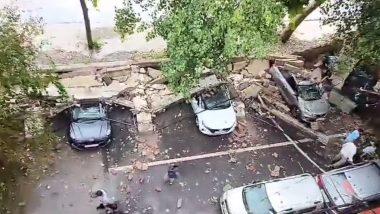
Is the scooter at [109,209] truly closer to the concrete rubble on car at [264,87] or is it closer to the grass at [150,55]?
the concrete rubble on car at [264,87]

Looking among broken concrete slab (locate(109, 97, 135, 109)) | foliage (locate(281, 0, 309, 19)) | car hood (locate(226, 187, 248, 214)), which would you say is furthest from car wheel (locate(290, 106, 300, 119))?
broken concrete slab (locate(109, 97, 135, 109))

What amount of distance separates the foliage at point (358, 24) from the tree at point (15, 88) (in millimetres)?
8680

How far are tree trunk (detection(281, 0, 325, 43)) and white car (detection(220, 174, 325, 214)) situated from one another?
20.9ft

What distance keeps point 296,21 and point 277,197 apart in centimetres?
775

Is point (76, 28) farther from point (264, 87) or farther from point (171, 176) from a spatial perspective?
point (171, 176)

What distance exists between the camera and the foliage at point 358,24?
14.3 metres

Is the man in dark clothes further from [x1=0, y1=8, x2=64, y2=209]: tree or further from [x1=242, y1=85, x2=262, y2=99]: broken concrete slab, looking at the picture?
[x1=242, y1=85, x2=262, y2=99]: broken concrete slab

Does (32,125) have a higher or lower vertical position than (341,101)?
higher

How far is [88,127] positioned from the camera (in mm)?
16781

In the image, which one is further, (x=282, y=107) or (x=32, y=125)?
(x=282, y=107)

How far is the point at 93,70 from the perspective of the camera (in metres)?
19.0

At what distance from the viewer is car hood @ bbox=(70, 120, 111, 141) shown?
16594 mm

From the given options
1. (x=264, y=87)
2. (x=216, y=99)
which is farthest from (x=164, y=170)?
(x=264, y=87)

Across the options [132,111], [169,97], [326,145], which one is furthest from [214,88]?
[326,145]
